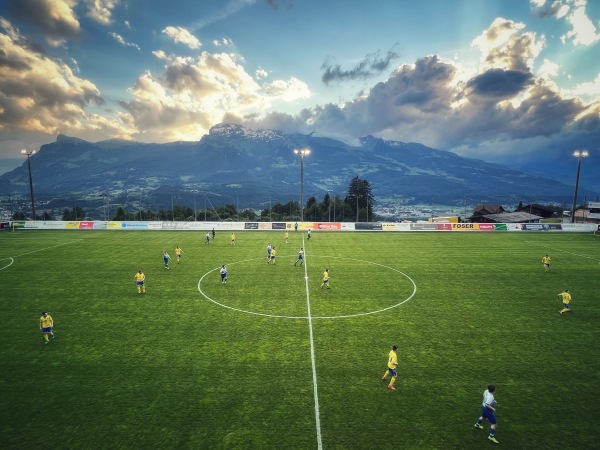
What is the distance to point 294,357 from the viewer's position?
14.6m

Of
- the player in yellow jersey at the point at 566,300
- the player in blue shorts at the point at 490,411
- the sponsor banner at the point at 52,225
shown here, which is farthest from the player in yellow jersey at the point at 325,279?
the sponsor banner at the point at 52,225

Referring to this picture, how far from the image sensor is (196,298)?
22.5 m

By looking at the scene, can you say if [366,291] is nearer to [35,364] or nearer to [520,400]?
[520,400]

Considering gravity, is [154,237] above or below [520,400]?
above

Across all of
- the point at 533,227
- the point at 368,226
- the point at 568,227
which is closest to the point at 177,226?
the point at 368,226

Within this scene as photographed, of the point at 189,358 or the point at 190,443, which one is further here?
the point at 189,358

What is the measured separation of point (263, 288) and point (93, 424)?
14.7 meters

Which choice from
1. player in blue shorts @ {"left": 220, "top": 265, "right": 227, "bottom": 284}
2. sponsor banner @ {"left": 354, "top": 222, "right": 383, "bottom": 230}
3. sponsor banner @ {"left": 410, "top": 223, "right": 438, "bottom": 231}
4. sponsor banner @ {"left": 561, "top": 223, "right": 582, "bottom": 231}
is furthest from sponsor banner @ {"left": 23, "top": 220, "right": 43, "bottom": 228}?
sponsor banner @ {"left": 561, "top": 223, "right": 582, "bottom": 231}

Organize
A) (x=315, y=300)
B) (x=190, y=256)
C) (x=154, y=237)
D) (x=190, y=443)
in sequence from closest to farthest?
(x=190, y=443) → (x=315, y=300) → (x=190, y=256) → (x=154, y=237)

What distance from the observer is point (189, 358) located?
47.5 ft

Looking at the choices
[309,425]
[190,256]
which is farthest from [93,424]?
[190,256]

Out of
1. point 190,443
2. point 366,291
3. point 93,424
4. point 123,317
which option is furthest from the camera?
point 366,291

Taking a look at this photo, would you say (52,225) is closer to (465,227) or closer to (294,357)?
(294,357)

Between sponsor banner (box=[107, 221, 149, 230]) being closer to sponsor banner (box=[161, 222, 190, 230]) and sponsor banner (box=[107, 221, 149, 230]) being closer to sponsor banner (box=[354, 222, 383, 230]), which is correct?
sponsor banner (box=[161, 222, 190, 230])
